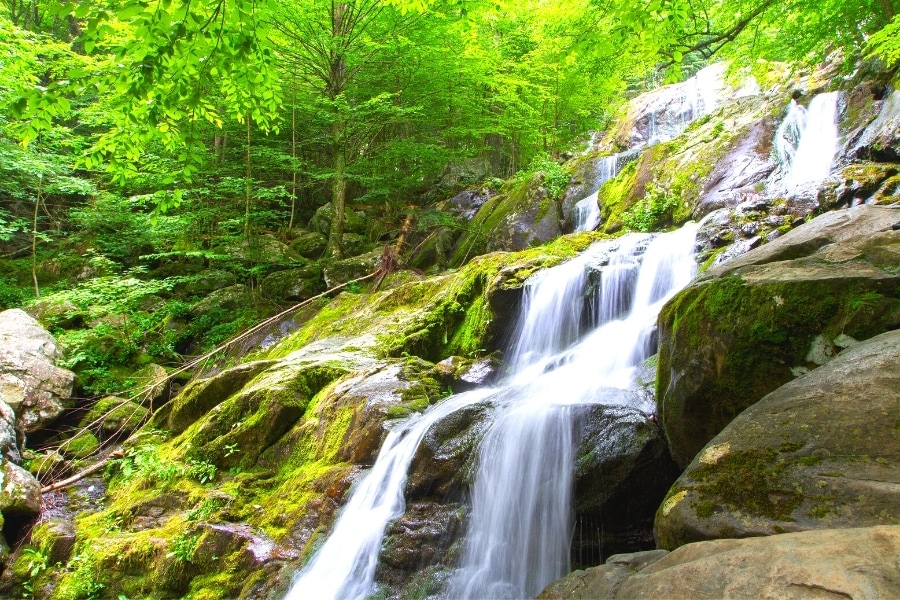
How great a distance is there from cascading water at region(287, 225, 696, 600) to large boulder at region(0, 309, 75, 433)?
7.25m

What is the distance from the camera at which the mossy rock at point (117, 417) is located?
8812 mm

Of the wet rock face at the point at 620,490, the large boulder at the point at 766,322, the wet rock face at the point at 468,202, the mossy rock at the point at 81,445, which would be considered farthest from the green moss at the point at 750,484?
the wet rock face at the point at 468,202

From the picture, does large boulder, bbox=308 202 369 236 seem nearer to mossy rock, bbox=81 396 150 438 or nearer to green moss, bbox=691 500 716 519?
mossy rock, bbox=81 396 150 438

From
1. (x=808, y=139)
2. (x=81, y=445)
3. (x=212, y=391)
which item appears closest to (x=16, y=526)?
(x=212, y=391)

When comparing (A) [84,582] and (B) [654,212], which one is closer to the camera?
(A) [84,582]

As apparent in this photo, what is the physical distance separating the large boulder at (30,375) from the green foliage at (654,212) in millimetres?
11223

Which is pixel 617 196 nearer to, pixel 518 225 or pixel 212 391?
pixel 518 225

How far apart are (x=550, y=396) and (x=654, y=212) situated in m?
5.68

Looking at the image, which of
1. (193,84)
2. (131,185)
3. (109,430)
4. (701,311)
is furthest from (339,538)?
(131,185)

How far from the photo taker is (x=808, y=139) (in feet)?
28.6

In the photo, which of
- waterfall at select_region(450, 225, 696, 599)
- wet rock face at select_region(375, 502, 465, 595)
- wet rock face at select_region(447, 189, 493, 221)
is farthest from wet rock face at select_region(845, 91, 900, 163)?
wet rock face at select_region(447, 189, 493, 221)

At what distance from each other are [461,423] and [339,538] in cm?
153

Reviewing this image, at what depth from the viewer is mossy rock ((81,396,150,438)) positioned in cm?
881

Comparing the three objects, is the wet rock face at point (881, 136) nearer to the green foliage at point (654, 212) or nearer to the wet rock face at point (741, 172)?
the wet rock face at point (741, 172)
